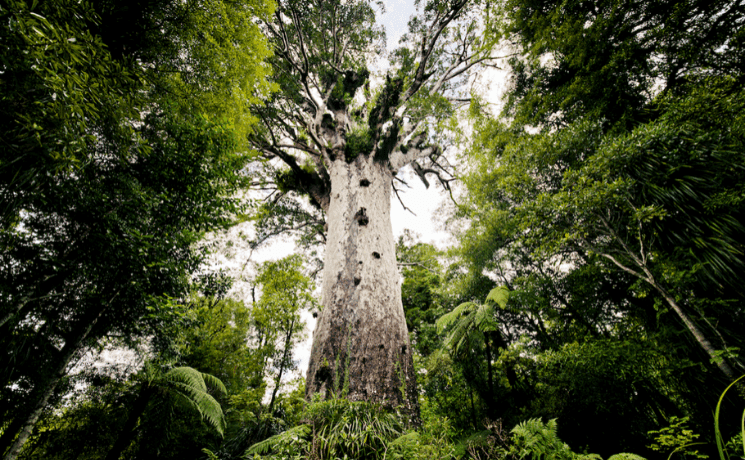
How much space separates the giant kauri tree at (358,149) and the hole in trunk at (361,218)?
17mm

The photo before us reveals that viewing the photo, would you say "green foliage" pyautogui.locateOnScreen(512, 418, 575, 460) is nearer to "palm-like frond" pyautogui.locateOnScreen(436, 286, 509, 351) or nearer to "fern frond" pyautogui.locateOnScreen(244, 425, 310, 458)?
"fern frond" pyautogui.locateOnScreen(244, 425, 310, 458)

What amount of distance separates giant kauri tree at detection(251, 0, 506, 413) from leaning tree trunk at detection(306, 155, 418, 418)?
0.01m

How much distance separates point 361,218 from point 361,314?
5.34 ft

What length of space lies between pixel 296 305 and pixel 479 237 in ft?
15.2

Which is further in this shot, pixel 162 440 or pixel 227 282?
pixel 162 440

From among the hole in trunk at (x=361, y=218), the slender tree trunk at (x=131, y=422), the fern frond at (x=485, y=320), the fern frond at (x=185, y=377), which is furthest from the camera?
the slender tree trunk at (x=131, y=422)

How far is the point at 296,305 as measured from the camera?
573 cm

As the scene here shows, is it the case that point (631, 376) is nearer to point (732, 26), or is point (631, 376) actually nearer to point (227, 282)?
point (732, 26)

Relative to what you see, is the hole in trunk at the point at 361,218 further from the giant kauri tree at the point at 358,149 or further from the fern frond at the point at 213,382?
the fern frond at the point at 213,382

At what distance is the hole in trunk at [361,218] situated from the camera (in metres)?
4.17

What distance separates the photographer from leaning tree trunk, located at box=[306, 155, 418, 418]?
8.50 ft

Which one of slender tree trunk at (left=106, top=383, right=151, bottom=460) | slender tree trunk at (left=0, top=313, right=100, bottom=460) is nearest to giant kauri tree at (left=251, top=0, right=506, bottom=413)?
slender tree trunk at (left=0, top=313, right=100, bottom=460)

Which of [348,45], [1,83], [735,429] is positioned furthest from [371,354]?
[348,45]

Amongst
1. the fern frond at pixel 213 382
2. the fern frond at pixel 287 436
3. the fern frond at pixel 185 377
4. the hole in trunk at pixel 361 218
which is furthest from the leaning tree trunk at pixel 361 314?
the fern frond at pixel 213 382
